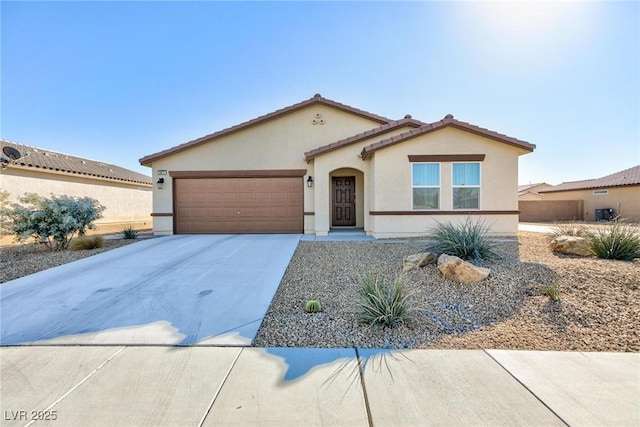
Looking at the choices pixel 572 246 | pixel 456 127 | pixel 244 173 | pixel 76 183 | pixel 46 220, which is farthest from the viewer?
pixel 76 183

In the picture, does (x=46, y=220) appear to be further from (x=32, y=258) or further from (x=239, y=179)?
(x=239, y=179)

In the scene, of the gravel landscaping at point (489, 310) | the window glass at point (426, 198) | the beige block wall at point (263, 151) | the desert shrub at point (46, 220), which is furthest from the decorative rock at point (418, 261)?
the desert shrub at point (46, 220)

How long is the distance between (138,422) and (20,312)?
390cm

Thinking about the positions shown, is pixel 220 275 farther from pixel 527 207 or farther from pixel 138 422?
pixel 527 207

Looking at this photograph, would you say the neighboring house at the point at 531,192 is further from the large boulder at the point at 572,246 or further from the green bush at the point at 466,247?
the green bush at the point at 466,247

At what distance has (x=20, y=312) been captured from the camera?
14.6 ft

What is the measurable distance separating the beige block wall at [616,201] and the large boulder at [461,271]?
2329cm

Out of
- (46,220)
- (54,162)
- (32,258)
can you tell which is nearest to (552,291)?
(32,258)

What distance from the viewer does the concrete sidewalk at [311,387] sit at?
7.54 feet

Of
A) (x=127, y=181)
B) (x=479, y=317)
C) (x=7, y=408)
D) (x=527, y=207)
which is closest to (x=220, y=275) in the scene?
(x=7, y=408)

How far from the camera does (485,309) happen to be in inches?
170

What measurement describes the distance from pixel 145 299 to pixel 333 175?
1015 cm

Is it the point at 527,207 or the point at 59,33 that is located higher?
the point at 59,33

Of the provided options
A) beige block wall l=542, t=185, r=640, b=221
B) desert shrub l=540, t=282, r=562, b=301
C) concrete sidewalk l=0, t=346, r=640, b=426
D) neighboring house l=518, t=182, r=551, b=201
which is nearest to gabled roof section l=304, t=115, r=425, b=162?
desert shrub l=540, t=282, r=562, b=301
